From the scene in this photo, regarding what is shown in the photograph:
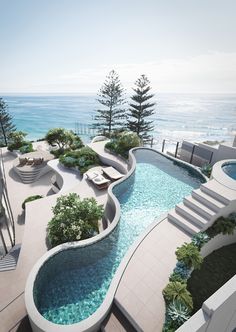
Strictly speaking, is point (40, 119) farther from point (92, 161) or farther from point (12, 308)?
point (12, 308)

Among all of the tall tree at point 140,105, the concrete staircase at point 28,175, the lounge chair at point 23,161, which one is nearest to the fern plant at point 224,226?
the concrete staircase at point 28,175

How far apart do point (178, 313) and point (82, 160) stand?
10978mm

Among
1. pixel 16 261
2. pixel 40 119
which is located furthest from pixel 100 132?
pixel 40 119

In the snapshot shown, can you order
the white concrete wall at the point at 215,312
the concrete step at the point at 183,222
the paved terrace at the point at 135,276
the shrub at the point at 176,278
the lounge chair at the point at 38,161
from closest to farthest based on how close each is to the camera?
the white concrete wall at the point at 215,312 → the paved terrace at the point at 135,276 → the shrub at the point at 176,278 → the concrete step at the point at 183,222 → the lounge chair at the point at 38,161

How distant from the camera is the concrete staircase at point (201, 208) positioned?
820 cm

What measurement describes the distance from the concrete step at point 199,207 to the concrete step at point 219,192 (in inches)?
27.7

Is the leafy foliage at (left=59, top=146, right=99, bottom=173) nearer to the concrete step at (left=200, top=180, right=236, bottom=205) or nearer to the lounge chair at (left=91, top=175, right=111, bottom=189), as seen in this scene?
the lounge chair at (left=91, top=175, right=111, bottom=189)

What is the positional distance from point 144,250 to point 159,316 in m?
2.14

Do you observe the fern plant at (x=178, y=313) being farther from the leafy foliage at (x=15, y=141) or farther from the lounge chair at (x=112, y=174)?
the leafy foliage at (x=15, y=141)

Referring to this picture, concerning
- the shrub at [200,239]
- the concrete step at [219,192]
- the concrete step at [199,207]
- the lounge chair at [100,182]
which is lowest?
the shrub at [200,239]

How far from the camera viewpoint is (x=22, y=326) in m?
5.34

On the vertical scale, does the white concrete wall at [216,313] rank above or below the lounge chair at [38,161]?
above

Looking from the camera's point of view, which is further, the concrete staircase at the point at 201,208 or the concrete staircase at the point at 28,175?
the concrete staircase at the point at 28,175

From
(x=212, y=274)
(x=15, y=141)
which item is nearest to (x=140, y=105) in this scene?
(x=15, y=141)
